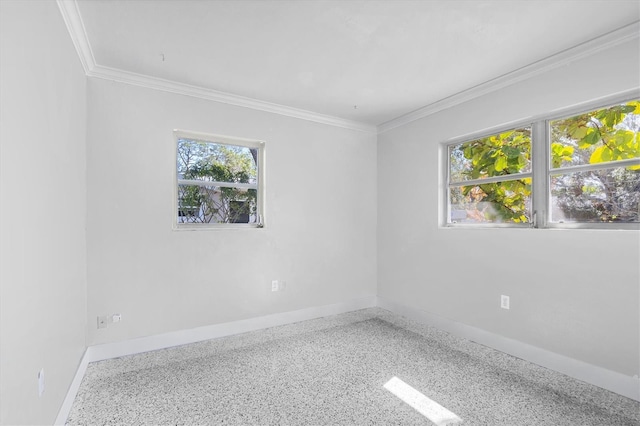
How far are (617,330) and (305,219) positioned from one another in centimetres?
291

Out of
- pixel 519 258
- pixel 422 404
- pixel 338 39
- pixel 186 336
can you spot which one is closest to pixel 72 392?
pixel 186 336

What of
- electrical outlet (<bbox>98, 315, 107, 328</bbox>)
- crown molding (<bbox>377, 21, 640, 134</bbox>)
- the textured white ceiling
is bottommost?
electrical outlet (<bbox>98, 315, 107, 328</bbox>)

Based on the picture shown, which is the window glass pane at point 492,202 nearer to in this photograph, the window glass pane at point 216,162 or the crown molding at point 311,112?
the crown molding at point 311,112

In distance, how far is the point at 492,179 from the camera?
10.3 ft

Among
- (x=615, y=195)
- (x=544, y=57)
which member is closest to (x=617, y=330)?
(x=615, y=195)

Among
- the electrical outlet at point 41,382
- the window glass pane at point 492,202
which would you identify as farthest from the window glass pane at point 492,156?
the electrical outlet at point 41,382

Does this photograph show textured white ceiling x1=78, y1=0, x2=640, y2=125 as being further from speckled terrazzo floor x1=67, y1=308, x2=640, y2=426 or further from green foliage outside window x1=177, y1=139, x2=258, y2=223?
speckled terrazzo floor x1=67, y1=308, x2=640, y2=426

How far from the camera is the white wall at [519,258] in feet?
7.25

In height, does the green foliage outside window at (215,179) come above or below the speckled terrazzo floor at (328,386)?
above

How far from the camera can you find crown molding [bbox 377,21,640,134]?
2.16 m

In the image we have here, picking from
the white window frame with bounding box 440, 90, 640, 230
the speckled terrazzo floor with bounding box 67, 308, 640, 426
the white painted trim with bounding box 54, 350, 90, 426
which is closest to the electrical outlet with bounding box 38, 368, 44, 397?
the white painted trim with bounding box 54, 350, 90, 426

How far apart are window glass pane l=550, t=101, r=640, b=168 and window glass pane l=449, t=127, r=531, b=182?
251mm

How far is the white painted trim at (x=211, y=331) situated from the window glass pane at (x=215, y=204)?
1104mm

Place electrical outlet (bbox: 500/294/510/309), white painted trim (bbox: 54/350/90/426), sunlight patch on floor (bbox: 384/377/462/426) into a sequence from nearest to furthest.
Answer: white painted trim (bbox: 54/350/90/426) < sunlight patch on floor (bbox: 384/377/462/426) < electrical outlet (bbox: 500/294/510/309)
